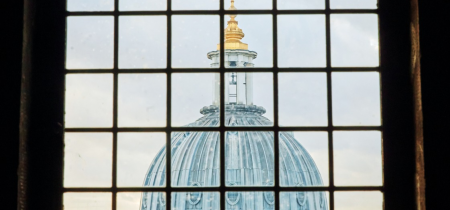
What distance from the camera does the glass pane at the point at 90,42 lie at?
3.04 meters

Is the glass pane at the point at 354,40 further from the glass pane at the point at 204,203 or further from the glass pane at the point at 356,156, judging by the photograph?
the glass pane at the point at 204,203

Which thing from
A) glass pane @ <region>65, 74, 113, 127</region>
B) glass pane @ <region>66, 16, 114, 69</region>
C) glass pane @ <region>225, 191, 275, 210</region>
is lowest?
glass pane @ <region>225, 191, 275, 210</region>

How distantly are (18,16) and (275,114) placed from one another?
112 centimetres

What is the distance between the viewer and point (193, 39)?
3.07 meters

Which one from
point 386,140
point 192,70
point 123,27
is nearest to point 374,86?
point 386,140

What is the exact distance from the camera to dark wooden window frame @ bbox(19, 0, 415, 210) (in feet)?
9.33

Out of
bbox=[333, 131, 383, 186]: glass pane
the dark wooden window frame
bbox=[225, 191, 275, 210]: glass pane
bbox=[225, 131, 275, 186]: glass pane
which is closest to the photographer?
the dark wooden window frame

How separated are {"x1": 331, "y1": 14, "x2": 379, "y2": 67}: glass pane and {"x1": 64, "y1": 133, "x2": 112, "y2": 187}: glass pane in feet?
3.46

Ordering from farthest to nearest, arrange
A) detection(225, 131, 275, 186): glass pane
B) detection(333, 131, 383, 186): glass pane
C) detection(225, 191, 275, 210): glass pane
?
detection(225, 191, 275, 210): glass pane, detection(225, 131, 275, 186): glass pane, detection(333, 131, 383, 186): glass pane

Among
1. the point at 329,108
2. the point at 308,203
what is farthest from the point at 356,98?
the point at 308,203

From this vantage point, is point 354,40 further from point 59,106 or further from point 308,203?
point 308,203

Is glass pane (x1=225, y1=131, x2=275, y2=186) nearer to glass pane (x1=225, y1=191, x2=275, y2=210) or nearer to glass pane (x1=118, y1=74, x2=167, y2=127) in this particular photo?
glass pane (x1=225, y1=191, x2=275, y2=210)

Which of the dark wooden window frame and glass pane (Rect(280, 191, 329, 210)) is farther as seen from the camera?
glass pane (Rect(280, 191, 329, 210))

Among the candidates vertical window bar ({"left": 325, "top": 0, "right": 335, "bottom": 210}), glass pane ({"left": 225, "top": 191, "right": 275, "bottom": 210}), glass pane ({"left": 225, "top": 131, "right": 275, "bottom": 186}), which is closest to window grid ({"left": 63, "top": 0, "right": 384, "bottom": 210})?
vertical window bar ({"left": 325, "top": 0, "right": 335, "bottom": 210})
